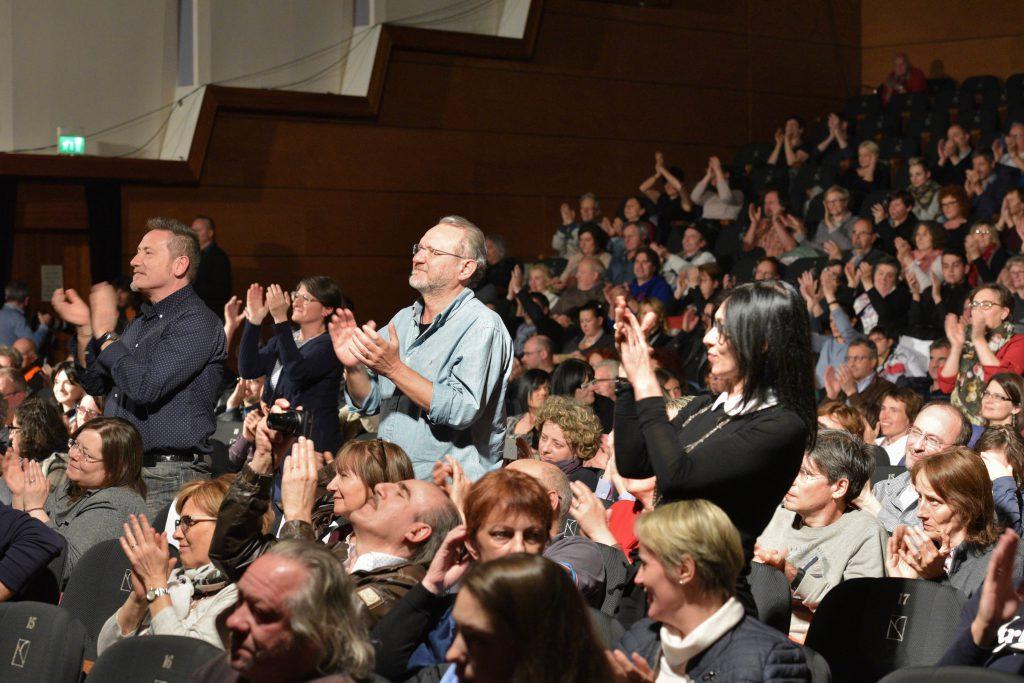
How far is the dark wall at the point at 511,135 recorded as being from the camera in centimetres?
936

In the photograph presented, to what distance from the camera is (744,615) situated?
2.04 m

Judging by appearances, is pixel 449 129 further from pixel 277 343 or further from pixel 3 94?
pixel 277 343

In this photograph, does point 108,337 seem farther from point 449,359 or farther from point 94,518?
point 449,359

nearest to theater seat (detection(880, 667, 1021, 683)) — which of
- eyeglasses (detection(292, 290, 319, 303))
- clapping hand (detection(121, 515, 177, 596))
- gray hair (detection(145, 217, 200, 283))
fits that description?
clapping hand (detection(121, 515, 177, 596))

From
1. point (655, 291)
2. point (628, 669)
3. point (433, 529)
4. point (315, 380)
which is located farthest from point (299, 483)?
point (655, 291)

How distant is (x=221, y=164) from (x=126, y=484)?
588 centimetres

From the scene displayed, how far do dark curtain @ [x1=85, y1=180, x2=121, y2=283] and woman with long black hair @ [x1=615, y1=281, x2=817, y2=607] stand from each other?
24.1 feet

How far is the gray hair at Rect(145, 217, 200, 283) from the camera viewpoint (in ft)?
12.5

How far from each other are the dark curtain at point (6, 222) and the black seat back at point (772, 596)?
730 cm

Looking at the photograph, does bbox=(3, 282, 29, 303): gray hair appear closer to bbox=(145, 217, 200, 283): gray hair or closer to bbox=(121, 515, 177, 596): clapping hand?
bbox=(145, 217, 200, 283): gray hair

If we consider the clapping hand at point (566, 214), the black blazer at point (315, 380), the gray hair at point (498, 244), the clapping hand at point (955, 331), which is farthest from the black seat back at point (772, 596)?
the clapping hand at point (566, 214)

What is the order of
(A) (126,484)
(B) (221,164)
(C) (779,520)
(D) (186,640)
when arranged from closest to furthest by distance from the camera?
(D) (186,640)
(C) (779,520)
(A) (126,484)
(B) (221,164)

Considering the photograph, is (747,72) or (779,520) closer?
(779,520)

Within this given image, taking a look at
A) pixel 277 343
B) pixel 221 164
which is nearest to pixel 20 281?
pixel 221 164
